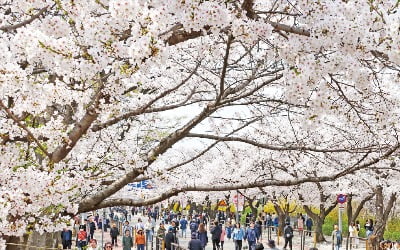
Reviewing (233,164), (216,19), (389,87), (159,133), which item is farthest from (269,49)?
(233,164)

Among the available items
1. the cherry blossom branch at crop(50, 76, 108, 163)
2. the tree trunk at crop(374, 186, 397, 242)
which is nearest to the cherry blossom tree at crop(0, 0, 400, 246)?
the cherry blossom branch at crop(50, 76, 108, 163)

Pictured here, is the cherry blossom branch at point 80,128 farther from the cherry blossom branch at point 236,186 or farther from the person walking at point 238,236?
the person walking at point 238,236

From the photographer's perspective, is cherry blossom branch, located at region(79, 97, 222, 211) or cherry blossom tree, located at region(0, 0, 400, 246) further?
cherry blossom branch, located at region(79, 97, 222, 211)

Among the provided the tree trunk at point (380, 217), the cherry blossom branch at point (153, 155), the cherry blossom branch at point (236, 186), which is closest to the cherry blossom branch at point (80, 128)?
the cherry blossom branch at point (153, 155)

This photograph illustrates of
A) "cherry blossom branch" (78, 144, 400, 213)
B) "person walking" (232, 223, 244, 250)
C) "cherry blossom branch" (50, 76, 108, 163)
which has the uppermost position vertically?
"cherry blossom branch" (50, 76, 108, 163)

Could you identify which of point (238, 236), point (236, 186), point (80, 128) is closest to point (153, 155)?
point (236, 186)

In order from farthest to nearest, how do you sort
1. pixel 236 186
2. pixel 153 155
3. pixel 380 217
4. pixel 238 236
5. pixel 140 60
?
pixel 238 236 < pixel 380 217 < pixel 153 155 < pixel 236 186 < pixel 140 60

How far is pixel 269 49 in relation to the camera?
584 centimetres

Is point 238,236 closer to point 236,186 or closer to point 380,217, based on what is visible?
point 380,217

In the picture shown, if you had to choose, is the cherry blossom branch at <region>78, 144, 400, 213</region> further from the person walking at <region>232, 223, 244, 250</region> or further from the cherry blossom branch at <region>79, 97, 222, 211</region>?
the person walking at <region>232, 223, 244, 250</region>

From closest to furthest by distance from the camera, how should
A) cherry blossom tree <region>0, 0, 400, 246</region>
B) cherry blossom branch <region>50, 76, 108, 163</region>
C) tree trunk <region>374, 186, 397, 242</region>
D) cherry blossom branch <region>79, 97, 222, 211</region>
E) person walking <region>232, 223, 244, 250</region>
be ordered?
cherry blossom tree <region>0, 0, 400, 246</region> < cherry blossom branch <region>50, 76, 108, 163</region> < cherry blossom branch <region>79, 97, 222, 211</region> < tree trunk <region>374, 186, 397, 242</region> < person walking <region>232, 223, 244, 250</region>

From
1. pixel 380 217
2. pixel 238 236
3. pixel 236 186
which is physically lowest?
pixel 238 236

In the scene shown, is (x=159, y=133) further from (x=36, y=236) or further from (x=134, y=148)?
(x=36, y=236)

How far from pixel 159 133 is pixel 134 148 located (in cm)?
282
